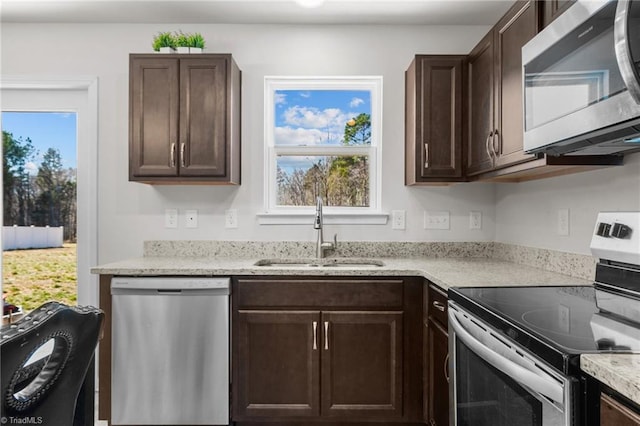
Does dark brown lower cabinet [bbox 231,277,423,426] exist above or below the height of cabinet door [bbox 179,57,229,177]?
below

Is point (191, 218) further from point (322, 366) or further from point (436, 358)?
point (436, 358)

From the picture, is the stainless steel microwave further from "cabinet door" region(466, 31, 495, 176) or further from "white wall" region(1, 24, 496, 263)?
"white wall" region(1, 24, 496, 263)

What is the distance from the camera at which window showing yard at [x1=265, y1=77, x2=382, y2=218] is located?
2938 millimetres

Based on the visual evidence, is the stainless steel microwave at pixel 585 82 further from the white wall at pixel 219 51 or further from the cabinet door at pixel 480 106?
the white wall at pixel 219 51

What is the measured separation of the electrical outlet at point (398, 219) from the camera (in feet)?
9.41

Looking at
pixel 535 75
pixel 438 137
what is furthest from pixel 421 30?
pixel 535 75

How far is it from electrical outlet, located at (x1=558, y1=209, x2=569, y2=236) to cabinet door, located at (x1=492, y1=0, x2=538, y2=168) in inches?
16.2

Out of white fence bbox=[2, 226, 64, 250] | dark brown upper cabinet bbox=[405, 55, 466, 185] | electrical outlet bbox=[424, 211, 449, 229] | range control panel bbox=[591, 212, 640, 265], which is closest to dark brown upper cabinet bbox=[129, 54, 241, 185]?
white fence bbox=[2, 226, 64, 250]

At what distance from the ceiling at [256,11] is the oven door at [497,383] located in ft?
6.29

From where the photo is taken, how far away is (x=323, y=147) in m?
2.95

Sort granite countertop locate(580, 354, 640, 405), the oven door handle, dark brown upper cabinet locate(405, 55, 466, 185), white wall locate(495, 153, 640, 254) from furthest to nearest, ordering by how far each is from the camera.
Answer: dark brown upper cabinet locate(405, 55, 466, 185) < white wall locate(495, 153, 640, 254) < the oven door handle < granite countertop locate(580, 354, 640, 405)

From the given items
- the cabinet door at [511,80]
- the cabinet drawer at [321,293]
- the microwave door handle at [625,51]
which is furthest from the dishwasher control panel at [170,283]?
the microwave door handle at [625,51]

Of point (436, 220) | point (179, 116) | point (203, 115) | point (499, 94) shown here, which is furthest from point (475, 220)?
point (179, 116)

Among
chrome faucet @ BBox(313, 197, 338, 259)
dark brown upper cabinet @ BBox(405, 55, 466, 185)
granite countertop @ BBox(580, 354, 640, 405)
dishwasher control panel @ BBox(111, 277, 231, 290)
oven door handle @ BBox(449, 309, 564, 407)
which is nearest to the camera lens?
granite countertop @ BBox(580, 354, 640, 405)
